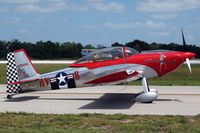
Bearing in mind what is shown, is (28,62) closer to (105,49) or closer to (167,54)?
(105,49)

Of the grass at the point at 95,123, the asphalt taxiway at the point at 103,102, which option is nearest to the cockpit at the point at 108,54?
the asphalt taxiway at the point at 103,102

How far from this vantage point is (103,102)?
1345 centimetres

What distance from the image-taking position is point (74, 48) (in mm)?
99938

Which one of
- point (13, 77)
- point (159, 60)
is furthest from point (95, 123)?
point (13, 77)

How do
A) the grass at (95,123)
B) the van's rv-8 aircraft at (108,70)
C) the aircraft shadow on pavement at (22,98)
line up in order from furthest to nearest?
1. the aircraft shadow on pavement at (22,98)
2. the van's rv-8 aircraft at (108,70)
3. the grass at (95,123)

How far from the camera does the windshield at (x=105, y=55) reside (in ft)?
44.5

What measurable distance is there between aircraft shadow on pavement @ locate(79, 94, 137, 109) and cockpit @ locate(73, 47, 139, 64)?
1495 mm

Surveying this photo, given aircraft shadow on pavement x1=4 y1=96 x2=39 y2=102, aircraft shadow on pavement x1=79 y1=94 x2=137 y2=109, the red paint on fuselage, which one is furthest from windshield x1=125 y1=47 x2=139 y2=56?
aircraft shadow on pavement x1=4 y1=96 x2=39 y2=102

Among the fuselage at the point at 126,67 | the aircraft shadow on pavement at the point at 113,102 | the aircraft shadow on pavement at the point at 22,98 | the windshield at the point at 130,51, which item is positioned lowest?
the aircraft shadow on pavement at the point at 113,102

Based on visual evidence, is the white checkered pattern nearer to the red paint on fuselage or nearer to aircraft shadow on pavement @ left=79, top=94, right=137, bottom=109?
aircraft shadow on pavement @ left=79, top=94, right=137, bottom=109

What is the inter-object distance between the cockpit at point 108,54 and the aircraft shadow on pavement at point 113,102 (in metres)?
1.49

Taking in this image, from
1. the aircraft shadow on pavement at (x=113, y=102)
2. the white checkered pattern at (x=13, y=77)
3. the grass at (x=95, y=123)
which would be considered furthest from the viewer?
the white checkered pattern at (x=13, y=77)

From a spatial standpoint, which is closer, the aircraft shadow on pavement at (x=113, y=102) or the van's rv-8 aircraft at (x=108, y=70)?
the aircraft shadow on pavement at (x=113, y=102)

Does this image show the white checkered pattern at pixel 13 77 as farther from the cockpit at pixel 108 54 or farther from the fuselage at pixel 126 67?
the cockpit at pixel 108 54
